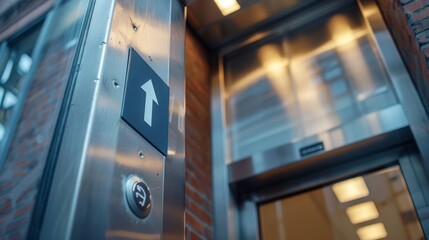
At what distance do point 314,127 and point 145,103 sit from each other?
1524 mm

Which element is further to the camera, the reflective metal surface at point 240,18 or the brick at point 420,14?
the reflective metal surface at point 240,18

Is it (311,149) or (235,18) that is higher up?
(235,18)

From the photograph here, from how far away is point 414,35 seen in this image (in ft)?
4.69

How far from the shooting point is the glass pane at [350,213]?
1.74 metres

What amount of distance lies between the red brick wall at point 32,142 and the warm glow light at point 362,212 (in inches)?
59.4

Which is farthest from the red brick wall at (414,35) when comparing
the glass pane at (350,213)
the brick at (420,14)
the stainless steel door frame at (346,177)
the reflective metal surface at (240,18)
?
the reflective metal surface at (240,18)

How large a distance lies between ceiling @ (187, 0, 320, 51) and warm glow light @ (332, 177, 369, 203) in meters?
1.14

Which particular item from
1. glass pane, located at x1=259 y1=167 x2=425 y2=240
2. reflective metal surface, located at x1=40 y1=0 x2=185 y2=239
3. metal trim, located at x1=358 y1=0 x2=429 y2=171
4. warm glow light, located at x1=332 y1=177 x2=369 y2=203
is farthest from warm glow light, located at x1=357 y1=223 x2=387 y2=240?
reflective metal surface, located at x1=40 y1=0 x2=185 y2=239

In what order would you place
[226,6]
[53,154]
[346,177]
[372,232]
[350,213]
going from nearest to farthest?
[53,154], [372,232], [350,213], [346,177], [226,6]

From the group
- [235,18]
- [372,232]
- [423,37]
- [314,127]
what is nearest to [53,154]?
[423,37]

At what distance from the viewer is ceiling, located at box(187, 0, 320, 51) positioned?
8.04 ft

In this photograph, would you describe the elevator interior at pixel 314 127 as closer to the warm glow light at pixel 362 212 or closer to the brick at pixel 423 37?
the warm glow light at pixel 362 212

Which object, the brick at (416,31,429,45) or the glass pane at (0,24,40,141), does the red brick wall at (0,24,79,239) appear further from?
the brick at (416,31,429,45)

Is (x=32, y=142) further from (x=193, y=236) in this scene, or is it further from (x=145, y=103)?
(x=193, y=236)
